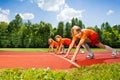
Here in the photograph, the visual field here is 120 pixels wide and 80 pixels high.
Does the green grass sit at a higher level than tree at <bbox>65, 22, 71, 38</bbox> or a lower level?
lower

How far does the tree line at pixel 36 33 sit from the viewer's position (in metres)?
32.3

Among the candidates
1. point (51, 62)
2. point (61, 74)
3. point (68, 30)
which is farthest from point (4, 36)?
point (61, 74)

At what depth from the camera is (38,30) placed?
35656 millimetres

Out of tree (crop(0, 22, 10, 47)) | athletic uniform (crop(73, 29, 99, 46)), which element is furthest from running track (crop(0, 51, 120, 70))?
tree (crop(0, 22, 10, 47))

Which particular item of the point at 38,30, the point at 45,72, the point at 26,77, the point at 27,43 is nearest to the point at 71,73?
the point at 45,72

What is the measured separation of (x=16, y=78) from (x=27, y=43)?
89.5 feet

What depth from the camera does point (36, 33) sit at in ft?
115

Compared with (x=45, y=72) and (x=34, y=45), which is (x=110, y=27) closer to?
(x=34, y=45)

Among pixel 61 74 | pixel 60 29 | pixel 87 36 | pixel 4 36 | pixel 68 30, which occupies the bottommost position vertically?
pixel 61 74

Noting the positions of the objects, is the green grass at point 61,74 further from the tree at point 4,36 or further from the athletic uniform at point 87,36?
the tree at point 4,36

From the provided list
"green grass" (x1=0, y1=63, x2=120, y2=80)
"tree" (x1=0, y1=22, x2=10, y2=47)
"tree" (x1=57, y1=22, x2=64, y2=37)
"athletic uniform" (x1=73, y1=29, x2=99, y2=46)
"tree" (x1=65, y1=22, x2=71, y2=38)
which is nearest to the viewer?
"green grass" (x1=0, y1=63, x2=120, y2=80)

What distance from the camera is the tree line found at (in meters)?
32.3

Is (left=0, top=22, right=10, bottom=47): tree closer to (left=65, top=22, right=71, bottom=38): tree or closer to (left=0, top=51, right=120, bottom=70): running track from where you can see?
(left=65, top=22, right=71, bottom=38): tree

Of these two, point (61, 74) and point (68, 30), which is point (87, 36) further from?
point (68, 30)
